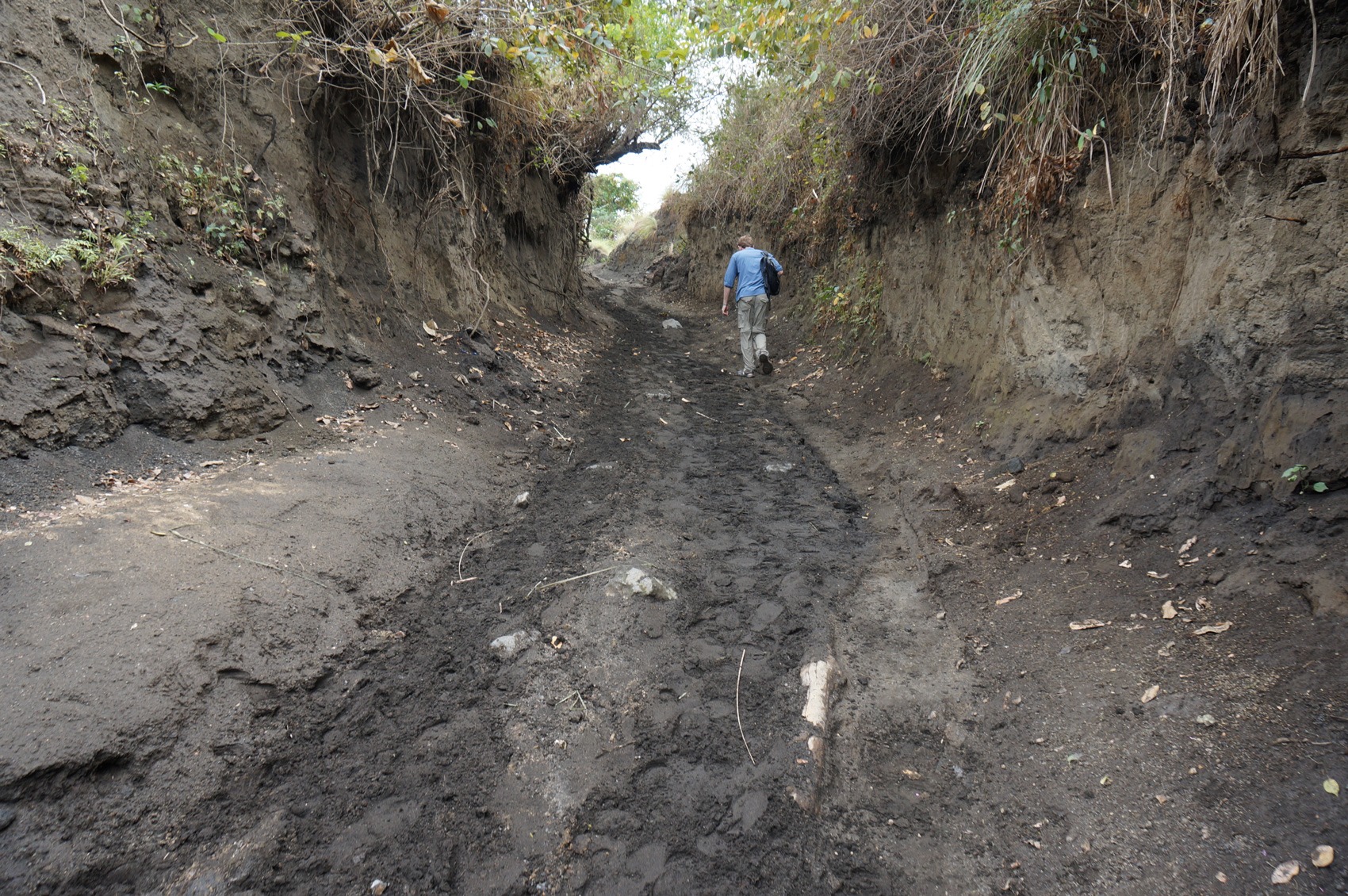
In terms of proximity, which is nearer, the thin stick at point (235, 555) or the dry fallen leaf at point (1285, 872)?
the dry fallen leaf at point (1285, 872)

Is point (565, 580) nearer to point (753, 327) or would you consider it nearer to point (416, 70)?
point (416, 70)

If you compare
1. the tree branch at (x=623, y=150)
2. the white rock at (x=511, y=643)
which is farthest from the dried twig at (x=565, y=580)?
the tree branch at (x=623, y=150)

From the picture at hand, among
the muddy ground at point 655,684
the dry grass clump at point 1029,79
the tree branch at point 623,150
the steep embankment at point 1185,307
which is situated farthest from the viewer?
the tree branch at point 623,150

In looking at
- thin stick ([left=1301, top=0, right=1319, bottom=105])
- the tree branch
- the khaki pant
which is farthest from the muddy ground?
the tree branch

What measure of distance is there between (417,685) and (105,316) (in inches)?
122

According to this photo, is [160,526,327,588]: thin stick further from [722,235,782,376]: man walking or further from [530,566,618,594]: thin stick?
[722,235,782,376]: man walking

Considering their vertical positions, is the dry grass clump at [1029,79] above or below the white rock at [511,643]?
above

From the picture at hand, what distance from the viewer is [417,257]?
7.43 metres

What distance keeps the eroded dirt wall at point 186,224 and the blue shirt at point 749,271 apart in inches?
151

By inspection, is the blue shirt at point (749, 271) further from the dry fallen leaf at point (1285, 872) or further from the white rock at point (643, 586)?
the dry fallen leaf at point (1285, 872)

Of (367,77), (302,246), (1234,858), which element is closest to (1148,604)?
(1234,858)

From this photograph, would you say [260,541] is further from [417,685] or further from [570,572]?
[570,572]

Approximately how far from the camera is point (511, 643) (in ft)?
10.9

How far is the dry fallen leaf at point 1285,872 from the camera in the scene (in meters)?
1.82
